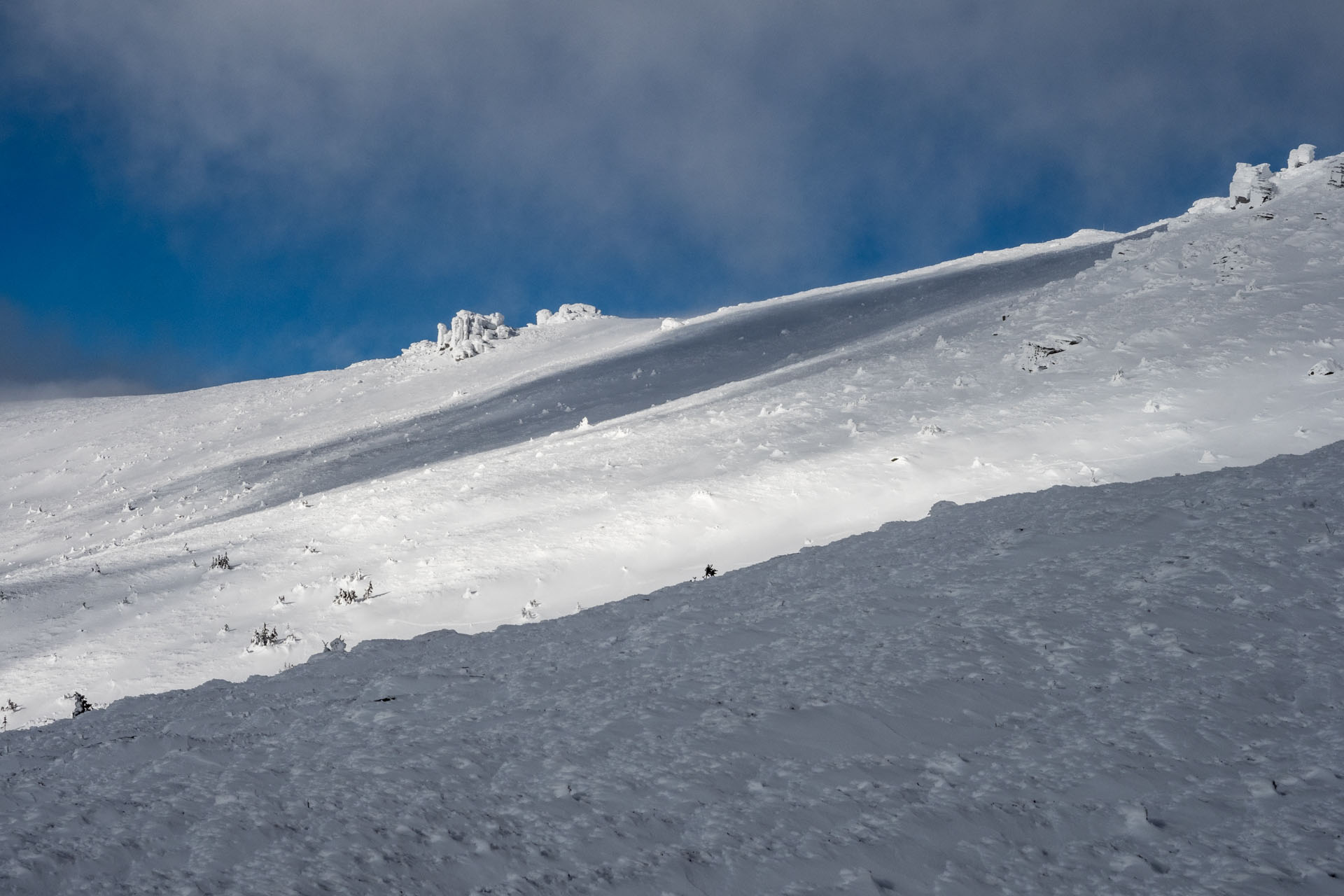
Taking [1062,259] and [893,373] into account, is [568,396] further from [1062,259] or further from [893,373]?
[1062,259]

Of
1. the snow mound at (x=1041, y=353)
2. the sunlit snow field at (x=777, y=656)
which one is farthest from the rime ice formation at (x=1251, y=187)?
the snow mound at (x=1041, y=353)

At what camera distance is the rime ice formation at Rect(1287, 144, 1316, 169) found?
28094mm

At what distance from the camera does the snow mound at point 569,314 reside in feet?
174

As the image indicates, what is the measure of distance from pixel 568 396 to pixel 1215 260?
18719 mm

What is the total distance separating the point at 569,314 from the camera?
53.5 meters

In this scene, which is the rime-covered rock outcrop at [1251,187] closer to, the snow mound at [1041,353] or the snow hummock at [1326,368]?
the snow mound at [1041,353]

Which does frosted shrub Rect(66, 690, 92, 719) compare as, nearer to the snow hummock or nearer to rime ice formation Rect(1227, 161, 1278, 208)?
the snow hummock

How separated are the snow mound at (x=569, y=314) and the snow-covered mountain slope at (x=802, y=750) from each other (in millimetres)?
47554

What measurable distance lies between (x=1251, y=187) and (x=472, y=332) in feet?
121

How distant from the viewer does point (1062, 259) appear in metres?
33.1

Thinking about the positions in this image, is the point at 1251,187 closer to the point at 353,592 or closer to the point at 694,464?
the point at 694,464

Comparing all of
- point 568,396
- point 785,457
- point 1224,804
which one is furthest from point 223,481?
point 1224,804

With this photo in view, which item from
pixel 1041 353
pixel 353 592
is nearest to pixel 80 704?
pixel 353 592

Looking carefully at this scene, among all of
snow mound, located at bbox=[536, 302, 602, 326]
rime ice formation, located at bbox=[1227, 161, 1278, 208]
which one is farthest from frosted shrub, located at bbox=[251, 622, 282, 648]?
snow mound, located at bbox=[536, 302, 602, 326]
